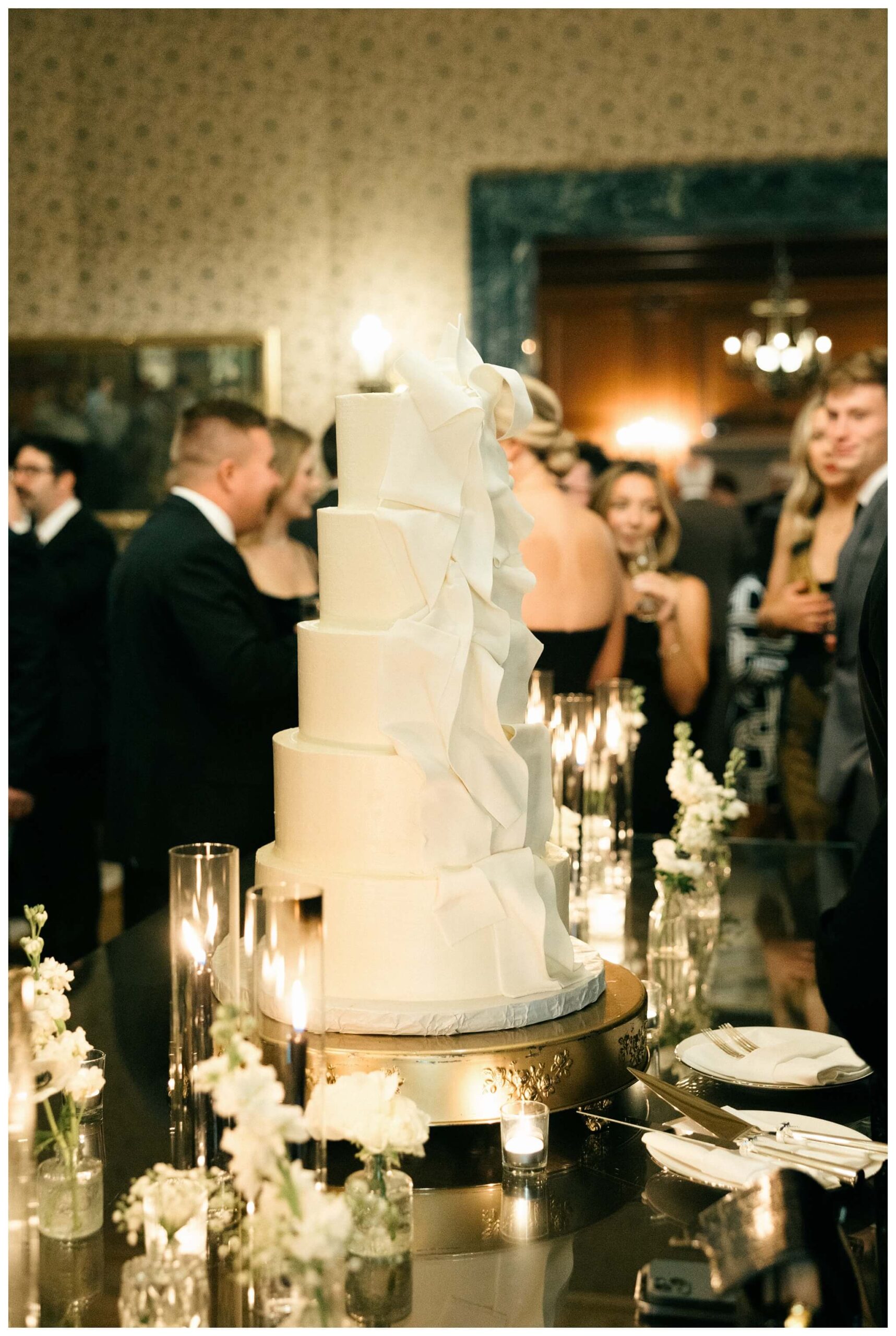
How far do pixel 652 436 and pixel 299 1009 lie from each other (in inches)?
294

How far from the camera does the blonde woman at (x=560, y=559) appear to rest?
4.06 meters

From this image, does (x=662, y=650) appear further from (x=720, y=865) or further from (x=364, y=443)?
(x=364, y=443)

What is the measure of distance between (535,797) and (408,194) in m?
6.22

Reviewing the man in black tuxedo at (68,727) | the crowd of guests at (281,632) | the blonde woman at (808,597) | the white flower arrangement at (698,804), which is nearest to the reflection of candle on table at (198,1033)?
the white flower arrangement at (698,804)

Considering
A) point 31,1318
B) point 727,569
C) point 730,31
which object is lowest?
point 31,1318

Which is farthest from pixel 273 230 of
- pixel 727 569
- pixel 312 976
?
pixel 312 976

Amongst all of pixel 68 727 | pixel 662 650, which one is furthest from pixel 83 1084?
pixel 68 727

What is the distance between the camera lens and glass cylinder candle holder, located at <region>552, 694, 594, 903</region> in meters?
2.81

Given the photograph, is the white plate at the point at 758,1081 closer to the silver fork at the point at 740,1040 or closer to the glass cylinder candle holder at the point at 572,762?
the silver fork at the point at 740,1040

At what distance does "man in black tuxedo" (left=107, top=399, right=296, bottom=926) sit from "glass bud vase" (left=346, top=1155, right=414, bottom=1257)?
7.60 feet

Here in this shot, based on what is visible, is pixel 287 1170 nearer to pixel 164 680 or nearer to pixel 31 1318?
pixel 31 1318

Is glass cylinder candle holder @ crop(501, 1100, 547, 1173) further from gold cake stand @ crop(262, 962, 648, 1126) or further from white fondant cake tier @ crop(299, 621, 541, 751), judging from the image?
white fondant cake tier @ crop(299, 621, 541, 751)

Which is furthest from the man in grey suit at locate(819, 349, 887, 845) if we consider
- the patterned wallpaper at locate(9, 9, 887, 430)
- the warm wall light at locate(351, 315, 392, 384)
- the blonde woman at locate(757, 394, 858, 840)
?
the patterned wallpaper at locate(9, 9, 887, 430)

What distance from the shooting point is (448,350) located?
6.92ft
